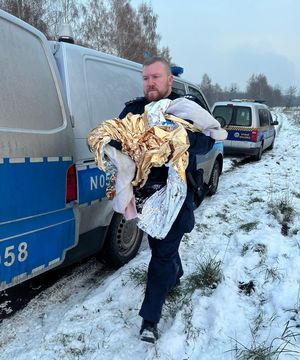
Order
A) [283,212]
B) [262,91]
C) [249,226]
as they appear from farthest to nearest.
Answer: [262,91], [283,212], [249,226]

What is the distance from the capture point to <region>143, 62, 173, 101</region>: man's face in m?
2.53

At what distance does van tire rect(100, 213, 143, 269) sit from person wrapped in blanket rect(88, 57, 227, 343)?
98 cm

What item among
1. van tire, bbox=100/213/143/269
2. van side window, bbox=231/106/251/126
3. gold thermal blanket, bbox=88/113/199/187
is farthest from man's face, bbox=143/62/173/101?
van side window, bbox=231/106/251/126

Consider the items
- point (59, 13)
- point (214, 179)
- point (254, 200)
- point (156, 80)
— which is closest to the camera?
point (156, 80)

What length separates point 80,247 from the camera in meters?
3.04

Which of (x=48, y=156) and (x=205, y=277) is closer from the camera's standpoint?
(x=48, y=156)

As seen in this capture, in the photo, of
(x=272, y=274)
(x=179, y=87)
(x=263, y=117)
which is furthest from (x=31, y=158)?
(x=263, y=117)

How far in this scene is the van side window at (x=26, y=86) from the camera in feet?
7.60

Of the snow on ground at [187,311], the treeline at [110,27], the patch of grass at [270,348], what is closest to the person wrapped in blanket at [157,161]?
the snow on ground at [187,311]

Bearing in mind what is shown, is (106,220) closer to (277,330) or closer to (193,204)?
(193,204)

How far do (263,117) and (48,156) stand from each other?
11.2 meters

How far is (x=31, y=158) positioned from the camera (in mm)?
2396

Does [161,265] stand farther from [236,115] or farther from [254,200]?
[236,115]

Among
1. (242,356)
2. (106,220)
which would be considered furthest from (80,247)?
(242,356)
